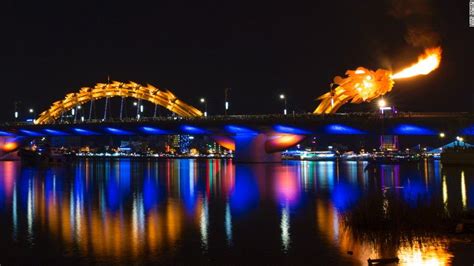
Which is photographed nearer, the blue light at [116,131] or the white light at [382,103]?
the white light at [382,103]

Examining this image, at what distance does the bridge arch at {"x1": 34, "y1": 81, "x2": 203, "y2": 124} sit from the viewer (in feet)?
415

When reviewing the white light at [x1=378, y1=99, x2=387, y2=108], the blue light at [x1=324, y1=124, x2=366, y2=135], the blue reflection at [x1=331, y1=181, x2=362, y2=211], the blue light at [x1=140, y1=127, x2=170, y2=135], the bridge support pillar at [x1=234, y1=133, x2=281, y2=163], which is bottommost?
the blue reflection at [x1=331, y1=181, x2=362, y2=211]

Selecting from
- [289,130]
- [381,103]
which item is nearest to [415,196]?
[289,130]

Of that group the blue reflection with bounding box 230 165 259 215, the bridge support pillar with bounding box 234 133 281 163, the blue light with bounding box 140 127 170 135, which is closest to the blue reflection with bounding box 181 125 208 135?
the blue light with bounding box 140 127 170 135

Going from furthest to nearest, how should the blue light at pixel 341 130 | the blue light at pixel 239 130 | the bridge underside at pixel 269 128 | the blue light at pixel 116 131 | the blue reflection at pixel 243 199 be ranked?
the blue light at pixel 116 131 → the blue light at pixel 239 130 → the blue light at pixel 341 130 → the bridge underside at pixel 269 128 → the blue reflection at pixel 243 199

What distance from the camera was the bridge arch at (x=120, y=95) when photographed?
126500 mm

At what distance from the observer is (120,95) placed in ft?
449

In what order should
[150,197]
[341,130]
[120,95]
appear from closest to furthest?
[150,197], [341,130], [120,95]

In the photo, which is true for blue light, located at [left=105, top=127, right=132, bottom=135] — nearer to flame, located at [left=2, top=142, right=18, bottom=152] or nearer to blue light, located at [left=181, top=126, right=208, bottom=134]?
blue light, located at [left=181, top=126, right=208, bottom=134]

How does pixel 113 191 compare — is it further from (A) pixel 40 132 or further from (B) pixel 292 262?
(A) pixel 40 132

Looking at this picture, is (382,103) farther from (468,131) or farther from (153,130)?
(153,130)

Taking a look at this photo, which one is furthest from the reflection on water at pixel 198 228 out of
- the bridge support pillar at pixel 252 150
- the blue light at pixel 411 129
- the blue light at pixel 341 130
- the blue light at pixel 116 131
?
the blue light at pixel 116 131

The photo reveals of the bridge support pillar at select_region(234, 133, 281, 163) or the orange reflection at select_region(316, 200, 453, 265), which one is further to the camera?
the bridge support pillar at select_region(234, 133, 281, 163)

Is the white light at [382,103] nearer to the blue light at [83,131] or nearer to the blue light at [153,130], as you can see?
the blue light at [153,130]
